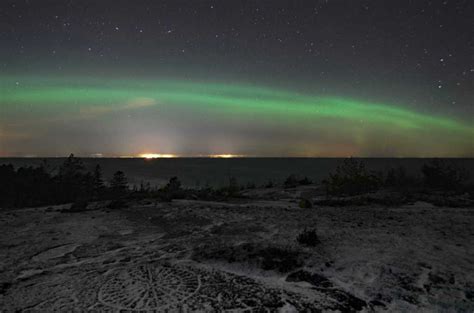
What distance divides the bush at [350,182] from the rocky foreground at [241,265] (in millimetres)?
9291

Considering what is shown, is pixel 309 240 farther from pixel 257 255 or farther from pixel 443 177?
pixel 443 177

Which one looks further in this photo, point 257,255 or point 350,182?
point 350,182

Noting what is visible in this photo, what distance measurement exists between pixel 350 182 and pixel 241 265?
17.8m

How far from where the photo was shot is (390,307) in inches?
219

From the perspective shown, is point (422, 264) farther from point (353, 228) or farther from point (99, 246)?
point (99, 246)

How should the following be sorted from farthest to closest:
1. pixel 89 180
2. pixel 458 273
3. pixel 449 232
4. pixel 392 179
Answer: pixel 89 180 → pixel 392 179 → pixel 449 232 → pixel 458 273

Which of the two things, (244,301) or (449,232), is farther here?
(449,232)

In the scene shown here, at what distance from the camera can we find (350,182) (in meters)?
23.2

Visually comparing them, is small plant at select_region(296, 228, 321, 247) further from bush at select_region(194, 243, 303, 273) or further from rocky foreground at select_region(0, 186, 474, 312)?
bush at select_region(194, 243, 303, 273)

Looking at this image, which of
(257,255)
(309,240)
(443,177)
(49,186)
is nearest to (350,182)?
(443,177)

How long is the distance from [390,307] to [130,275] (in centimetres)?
563

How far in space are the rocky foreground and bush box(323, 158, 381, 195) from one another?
9.29m

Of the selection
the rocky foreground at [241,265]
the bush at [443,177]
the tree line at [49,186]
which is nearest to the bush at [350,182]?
the bush at [443,177]

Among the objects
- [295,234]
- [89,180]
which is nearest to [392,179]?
[295,234]
